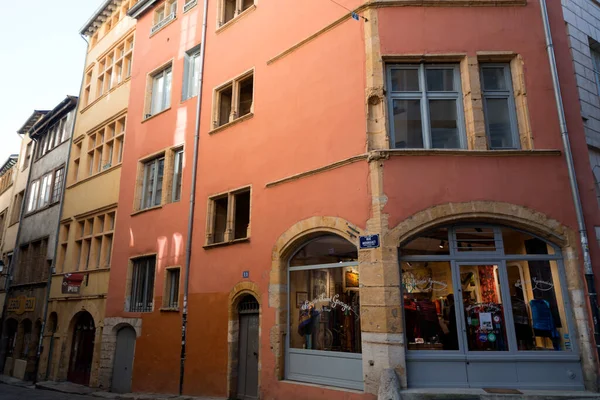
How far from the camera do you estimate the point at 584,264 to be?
24.6ft

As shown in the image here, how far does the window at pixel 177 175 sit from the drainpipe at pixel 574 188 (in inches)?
355

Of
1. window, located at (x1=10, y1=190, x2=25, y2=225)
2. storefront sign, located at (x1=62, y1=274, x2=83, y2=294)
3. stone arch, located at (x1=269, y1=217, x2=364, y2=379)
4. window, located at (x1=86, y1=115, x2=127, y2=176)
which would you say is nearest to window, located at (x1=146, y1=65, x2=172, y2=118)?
window, located at (x1=86, y1=115, x2=127, y2=176)

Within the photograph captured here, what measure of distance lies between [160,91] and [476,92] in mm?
9896

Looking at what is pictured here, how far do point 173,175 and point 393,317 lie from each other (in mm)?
7968

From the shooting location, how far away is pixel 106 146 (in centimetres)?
1650

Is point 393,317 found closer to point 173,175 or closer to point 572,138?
point 572,138

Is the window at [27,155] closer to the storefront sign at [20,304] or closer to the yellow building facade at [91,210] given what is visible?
the yellow building facade at [91,210]

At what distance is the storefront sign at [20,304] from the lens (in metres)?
18.3

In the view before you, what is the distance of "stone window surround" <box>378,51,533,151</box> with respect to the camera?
816 centimetres

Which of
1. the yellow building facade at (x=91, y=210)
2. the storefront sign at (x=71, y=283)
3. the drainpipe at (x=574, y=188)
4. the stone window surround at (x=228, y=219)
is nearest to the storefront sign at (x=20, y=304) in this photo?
the yellow building facade at (x=91, y=210)

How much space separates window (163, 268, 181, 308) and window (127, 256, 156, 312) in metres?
0.69

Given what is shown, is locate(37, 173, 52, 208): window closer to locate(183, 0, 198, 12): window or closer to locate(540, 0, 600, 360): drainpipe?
locate(183, 0, 198, 12): window

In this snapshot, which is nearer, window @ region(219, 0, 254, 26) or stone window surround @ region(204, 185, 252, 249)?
stone window surround @ region(204, 185, 252, 249)

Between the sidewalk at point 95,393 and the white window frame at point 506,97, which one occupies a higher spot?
the white window frame at point 506,97
